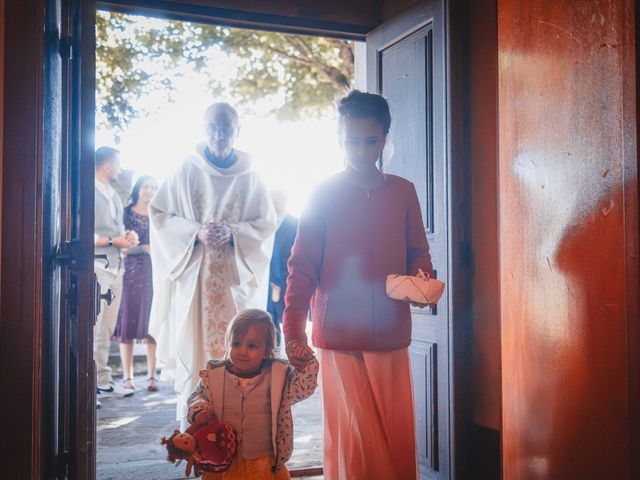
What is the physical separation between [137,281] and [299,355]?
13.8 ft

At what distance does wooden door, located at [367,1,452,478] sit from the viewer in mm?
3041

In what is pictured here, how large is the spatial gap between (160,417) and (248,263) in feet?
5.67

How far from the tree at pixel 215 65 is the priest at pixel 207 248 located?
153 inches

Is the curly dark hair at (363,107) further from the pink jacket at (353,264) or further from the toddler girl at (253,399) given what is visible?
the toddler girl at (253,399)

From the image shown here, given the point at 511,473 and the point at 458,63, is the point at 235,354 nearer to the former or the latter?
the point at 511,473

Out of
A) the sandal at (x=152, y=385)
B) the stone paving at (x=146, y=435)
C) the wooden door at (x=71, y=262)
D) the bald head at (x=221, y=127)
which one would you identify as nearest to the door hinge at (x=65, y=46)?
the wooden door at (x=71, y=262)

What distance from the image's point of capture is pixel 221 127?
13.1 feet

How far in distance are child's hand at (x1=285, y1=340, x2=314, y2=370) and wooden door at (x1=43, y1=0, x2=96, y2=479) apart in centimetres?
76

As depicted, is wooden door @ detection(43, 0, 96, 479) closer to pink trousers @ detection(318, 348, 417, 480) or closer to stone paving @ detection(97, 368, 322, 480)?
pink trousers @ detection(318, 348, 417, 480)

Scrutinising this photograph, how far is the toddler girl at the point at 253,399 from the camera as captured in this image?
85.3 inches

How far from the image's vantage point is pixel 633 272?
4.55 ft

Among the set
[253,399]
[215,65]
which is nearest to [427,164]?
[253,399]

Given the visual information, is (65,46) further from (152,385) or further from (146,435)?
(152,385)

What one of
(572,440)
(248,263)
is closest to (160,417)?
(248,263)
